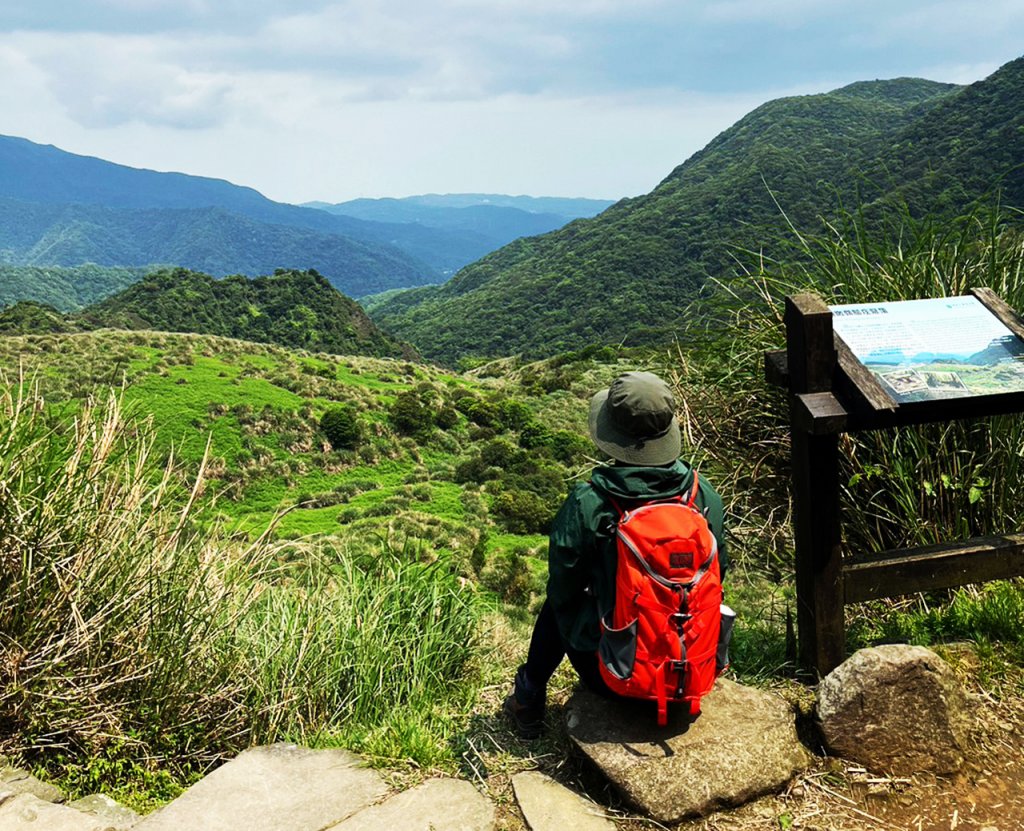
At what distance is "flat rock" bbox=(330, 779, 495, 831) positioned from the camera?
2.04 m

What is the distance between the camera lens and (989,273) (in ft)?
10.9

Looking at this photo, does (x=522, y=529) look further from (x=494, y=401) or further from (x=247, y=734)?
(x=247, y=734)

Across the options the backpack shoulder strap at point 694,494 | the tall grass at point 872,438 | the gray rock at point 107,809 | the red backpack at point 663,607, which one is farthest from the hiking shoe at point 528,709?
the tall grass at point 872,438

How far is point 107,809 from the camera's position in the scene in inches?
86.0

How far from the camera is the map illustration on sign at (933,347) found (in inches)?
94.5

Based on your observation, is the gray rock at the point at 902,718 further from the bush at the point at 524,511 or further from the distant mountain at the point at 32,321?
the distant mountain at the point at 32,321

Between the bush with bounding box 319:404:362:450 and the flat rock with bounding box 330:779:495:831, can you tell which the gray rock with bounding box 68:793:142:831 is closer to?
the flat rock with bounding box 330:779:495:831

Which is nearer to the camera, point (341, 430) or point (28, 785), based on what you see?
point (28, 785)

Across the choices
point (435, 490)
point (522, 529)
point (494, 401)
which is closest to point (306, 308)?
point (494, 401)

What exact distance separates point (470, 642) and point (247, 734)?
100 centimetres

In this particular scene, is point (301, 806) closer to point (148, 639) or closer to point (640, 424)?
point (148, 639)

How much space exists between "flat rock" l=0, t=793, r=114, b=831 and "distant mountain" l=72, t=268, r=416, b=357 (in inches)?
2366

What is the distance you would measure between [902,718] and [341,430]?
25.5 metres

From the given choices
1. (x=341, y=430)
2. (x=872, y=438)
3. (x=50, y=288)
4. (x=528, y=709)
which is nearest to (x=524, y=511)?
(x=341, y=430)
